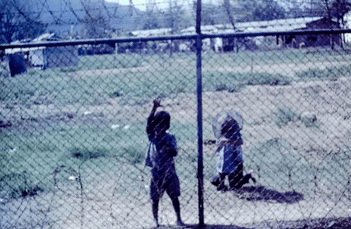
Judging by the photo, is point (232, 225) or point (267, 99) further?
point (267, 99)

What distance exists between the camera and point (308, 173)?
5551mm

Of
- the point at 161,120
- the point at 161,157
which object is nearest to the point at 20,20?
the point at 161,120

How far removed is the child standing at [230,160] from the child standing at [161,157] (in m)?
1.25

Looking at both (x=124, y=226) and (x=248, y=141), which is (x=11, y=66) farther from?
(x=124, y=226)

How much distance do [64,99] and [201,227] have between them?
11.0 m

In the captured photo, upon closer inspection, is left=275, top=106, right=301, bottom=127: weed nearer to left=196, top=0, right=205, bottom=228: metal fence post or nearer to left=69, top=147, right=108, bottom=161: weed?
left=69, top=147, right=108, bottom=161: weed

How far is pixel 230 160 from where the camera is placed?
16.5ft

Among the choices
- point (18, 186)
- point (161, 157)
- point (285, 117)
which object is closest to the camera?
point (161, 157)

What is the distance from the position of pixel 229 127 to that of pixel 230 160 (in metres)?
0.46

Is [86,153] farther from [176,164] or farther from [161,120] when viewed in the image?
[161,120]

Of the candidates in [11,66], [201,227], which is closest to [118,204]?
[201,227]

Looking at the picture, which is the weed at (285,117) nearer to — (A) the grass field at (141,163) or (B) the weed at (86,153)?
(A) the grass field at (141,163)

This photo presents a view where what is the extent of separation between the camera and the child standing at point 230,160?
5.01 m

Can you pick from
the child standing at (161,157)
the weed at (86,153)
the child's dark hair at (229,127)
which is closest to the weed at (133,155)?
the weed at (86,153)
